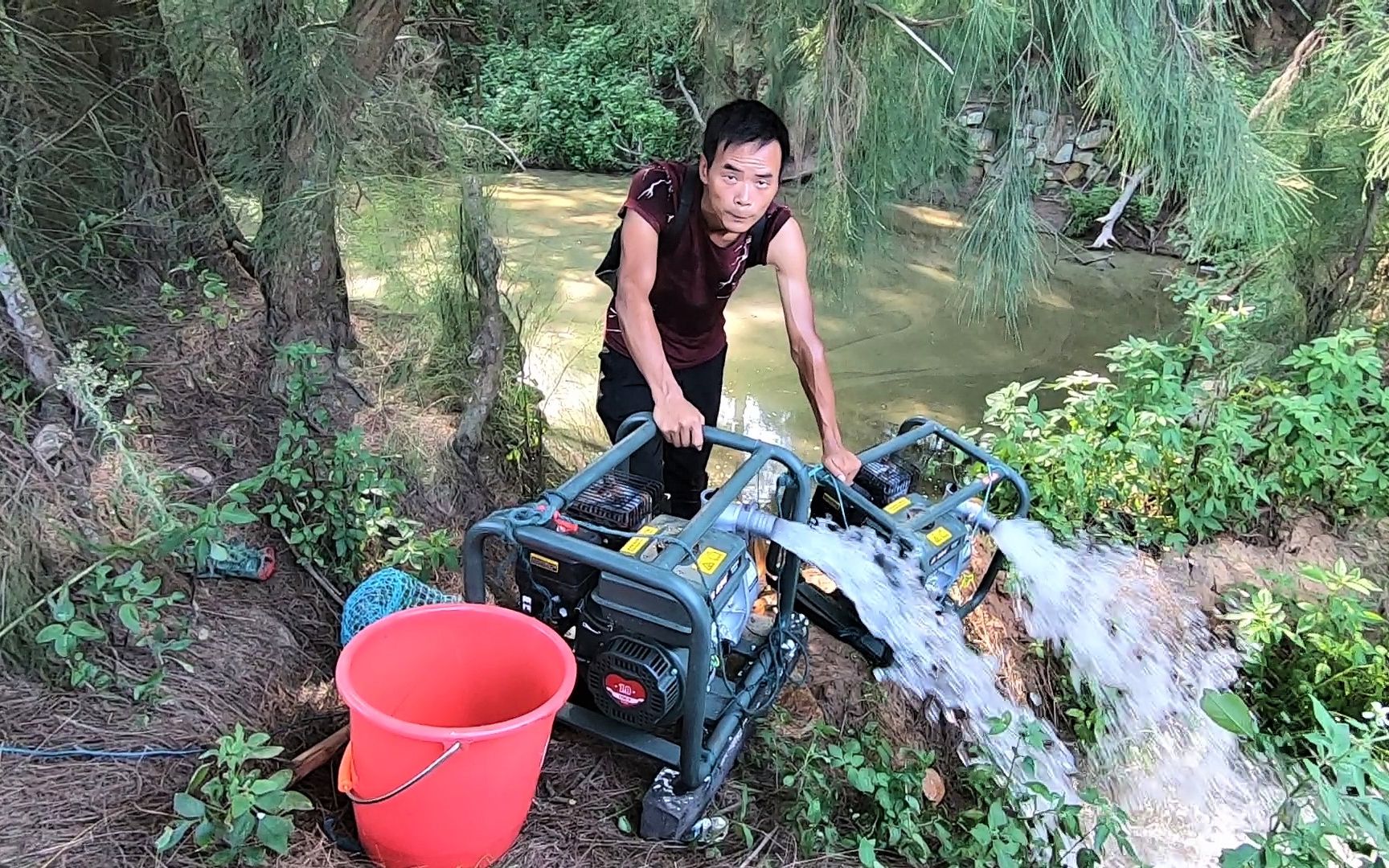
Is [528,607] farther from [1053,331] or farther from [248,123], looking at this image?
[1053,331]

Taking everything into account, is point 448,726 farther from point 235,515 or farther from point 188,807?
point 235,515

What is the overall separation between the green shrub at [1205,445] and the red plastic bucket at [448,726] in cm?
185

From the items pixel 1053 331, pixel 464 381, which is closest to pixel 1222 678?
pixel 464 381

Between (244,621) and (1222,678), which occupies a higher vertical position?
(244,621)

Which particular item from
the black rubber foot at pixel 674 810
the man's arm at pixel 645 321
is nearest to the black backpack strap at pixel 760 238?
the man's arm at pixel 645 321

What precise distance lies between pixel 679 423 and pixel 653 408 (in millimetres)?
276

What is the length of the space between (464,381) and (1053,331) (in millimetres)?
4042

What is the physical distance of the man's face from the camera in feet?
6.01

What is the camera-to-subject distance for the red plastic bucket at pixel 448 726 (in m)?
1.27

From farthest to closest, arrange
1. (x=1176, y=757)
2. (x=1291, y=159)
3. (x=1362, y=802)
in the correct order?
1. (x=1291, y=159)
2. (x=1176, y=757)
3. (x=1362, y=802)

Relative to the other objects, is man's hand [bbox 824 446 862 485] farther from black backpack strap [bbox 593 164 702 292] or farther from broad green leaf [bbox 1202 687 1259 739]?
broad green leaf [bbox 1202 687 1259 739]

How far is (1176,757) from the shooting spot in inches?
88.9

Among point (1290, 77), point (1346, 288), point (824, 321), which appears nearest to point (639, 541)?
point (1290, 77)

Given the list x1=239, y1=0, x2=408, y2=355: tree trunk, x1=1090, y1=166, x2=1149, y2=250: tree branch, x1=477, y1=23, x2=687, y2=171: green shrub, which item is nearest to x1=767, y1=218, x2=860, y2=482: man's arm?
x1=239, y1=0, x2=408, y2=355: tree trunk
